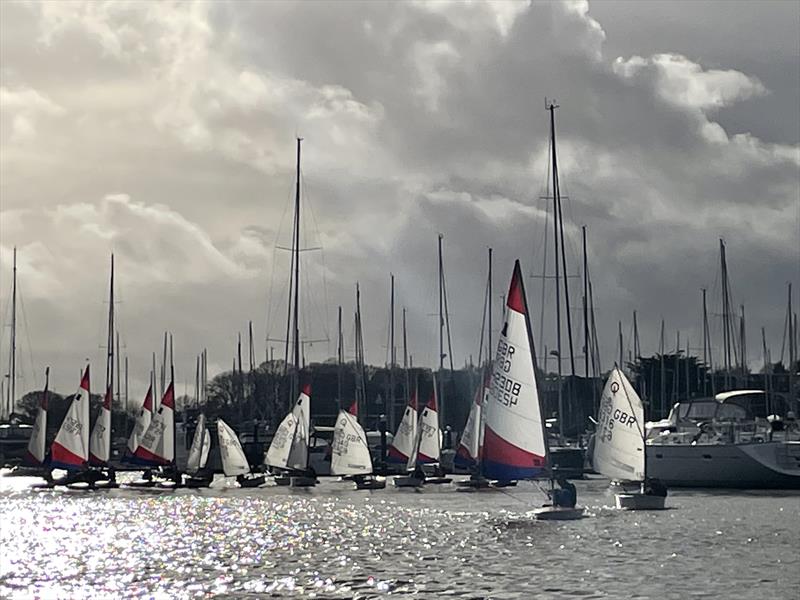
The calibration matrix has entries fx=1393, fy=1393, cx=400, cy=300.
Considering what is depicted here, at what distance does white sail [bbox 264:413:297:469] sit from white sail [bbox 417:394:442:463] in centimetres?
813

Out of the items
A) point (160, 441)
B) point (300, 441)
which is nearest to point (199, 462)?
point (160, 441)

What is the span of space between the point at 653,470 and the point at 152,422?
92.3 feet

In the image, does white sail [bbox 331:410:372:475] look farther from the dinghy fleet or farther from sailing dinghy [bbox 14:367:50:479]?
sailing dinghy [bbox 14:367:50:479]

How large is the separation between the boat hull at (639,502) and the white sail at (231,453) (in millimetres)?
30904

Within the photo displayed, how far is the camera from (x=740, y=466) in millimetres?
68375

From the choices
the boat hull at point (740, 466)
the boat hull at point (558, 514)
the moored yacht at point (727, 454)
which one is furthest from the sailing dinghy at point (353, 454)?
the boat hull at point (558, 514)

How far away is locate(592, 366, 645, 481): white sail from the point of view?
54.9 m

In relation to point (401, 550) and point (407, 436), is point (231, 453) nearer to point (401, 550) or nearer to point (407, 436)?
point (407, 436)

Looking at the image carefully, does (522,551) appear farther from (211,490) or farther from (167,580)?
(211,490)

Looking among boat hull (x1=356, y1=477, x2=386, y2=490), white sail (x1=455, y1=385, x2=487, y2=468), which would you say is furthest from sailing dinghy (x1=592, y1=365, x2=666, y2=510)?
boat hull (x1=356, y1=477, x2=386, y2=490)

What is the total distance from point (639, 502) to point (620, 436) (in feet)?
13.6

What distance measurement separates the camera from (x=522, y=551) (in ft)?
120

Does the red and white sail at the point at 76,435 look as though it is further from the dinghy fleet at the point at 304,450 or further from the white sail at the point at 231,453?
the white sail at the point at 231,453

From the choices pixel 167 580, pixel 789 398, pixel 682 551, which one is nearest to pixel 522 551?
pixel 682 551
